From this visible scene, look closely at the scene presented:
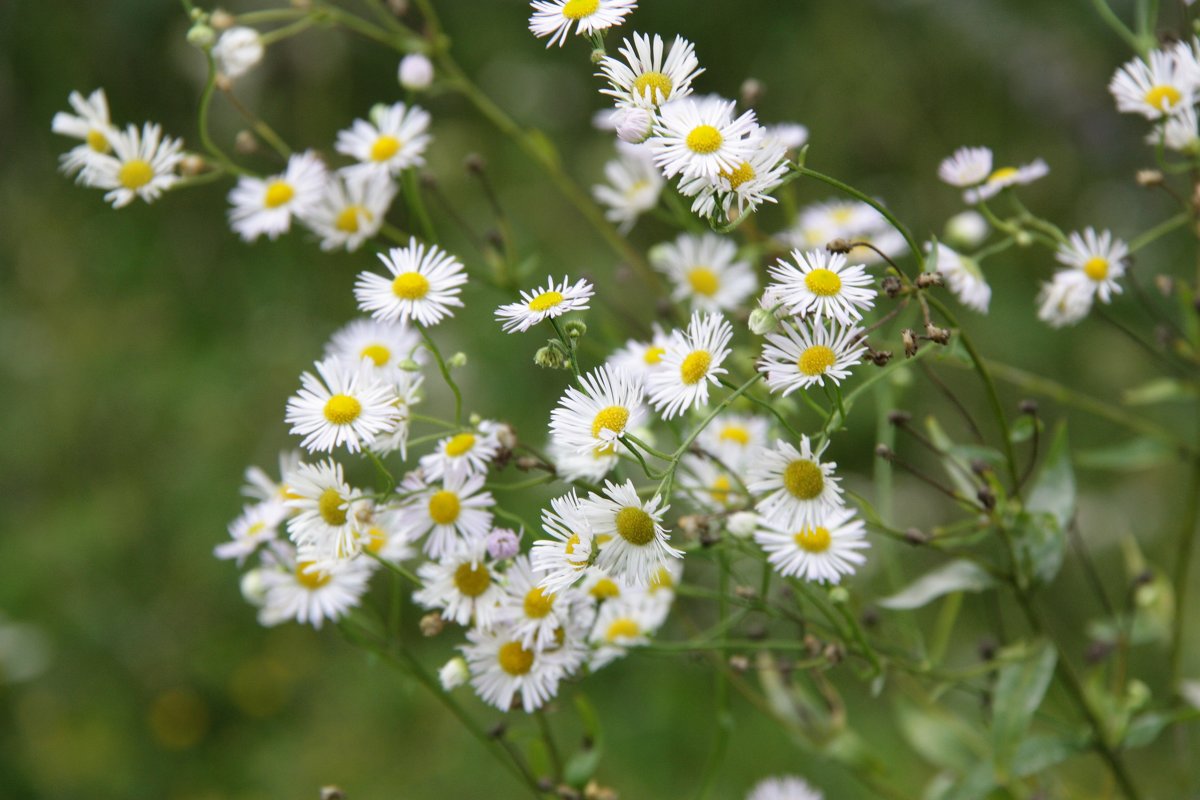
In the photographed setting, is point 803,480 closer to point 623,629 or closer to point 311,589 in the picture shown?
point 623,629

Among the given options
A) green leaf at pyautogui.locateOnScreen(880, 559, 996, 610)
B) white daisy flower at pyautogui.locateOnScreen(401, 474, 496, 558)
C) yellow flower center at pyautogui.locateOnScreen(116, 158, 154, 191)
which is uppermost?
yellow flower center at pyautogui.locateOnScreen(116, 158, 154, 191)

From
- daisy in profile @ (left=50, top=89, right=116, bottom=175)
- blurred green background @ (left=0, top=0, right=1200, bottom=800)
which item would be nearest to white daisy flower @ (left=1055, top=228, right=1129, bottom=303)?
daisy in profile @ (left=50, top=89, right=116, bottom=175)

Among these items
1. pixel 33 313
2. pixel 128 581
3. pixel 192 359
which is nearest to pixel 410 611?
pixel 128 581

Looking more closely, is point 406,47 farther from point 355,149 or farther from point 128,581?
point 128,581

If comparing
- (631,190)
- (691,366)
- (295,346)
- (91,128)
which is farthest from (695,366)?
(295,346)

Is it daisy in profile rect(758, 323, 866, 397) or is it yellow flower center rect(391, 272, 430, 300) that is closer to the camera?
daisy in profile rect(758, 323, 866, 397)

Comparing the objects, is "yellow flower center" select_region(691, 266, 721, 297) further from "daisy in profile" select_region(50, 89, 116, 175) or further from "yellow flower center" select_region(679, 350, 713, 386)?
"daisy in profile" select_region(50, 89, 116, 175)

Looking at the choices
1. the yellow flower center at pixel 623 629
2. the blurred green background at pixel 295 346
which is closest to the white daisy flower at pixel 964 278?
the yellow flower center at pixel 623 629
